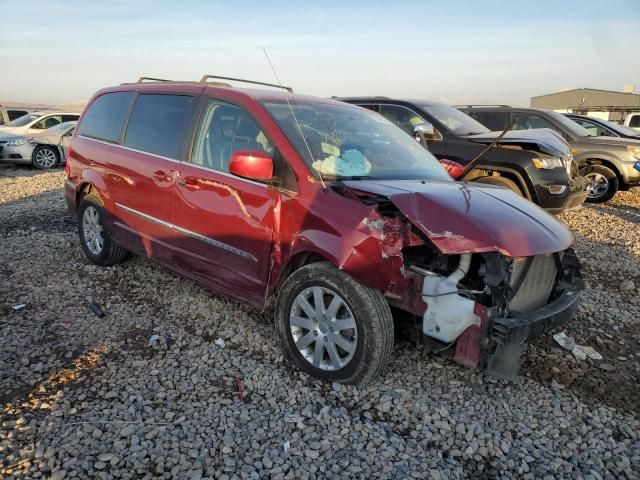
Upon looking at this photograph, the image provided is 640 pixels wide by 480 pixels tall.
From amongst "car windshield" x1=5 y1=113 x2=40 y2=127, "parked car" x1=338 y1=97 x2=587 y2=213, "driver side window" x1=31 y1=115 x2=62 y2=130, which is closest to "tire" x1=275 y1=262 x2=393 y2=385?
"parked car" x1=338 y1=97 x2=587 y2=213

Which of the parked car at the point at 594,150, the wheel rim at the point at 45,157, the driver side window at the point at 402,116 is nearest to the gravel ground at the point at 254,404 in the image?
the driver side window at the point at 402,116

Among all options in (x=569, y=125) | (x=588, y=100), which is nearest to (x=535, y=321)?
(x=569, y=125)

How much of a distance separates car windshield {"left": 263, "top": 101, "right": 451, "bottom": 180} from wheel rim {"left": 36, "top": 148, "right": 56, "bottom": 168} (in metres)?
12.8

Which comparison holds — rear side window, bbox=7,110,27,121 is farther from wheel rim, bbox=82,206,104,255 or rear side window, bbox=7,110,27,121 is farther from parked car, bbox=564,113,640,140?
parked car, bbox=564,113,640,140

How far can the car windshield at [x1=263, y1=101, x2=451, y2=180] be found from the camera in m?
3.49

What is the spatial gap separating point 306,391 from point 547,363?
1813 mm

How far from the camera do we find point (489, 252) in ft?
9.55

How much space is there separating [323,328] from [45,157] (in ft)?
45.7

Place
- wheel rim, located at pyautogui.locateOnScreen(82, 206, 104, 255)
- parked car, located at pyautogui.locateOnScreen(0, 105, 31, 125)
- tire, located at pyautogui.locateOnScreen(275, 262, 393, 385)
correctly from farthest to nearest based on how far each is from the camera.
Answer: parked car, located at pyautogui.locateOnScreen(0, 105, 31, 125) → wheel rim, located at pyautogui.locateOnScreen(82, 206, 104, 255) → tire, located at pyautogui.locateOnScreen(275, 262, 393, 385)

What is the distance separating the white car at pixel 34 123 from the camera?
1415 centimetres

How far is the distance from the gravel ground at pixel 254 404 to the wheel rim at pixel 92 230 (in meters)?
0.74

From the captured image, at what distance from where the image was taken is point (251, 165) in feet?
10.7

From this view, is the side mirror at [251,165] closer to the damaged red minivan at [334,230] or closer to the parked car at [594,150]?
the damaged red minivan at [334,230]

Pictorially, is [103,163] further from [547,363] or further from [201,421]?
[547,363]
